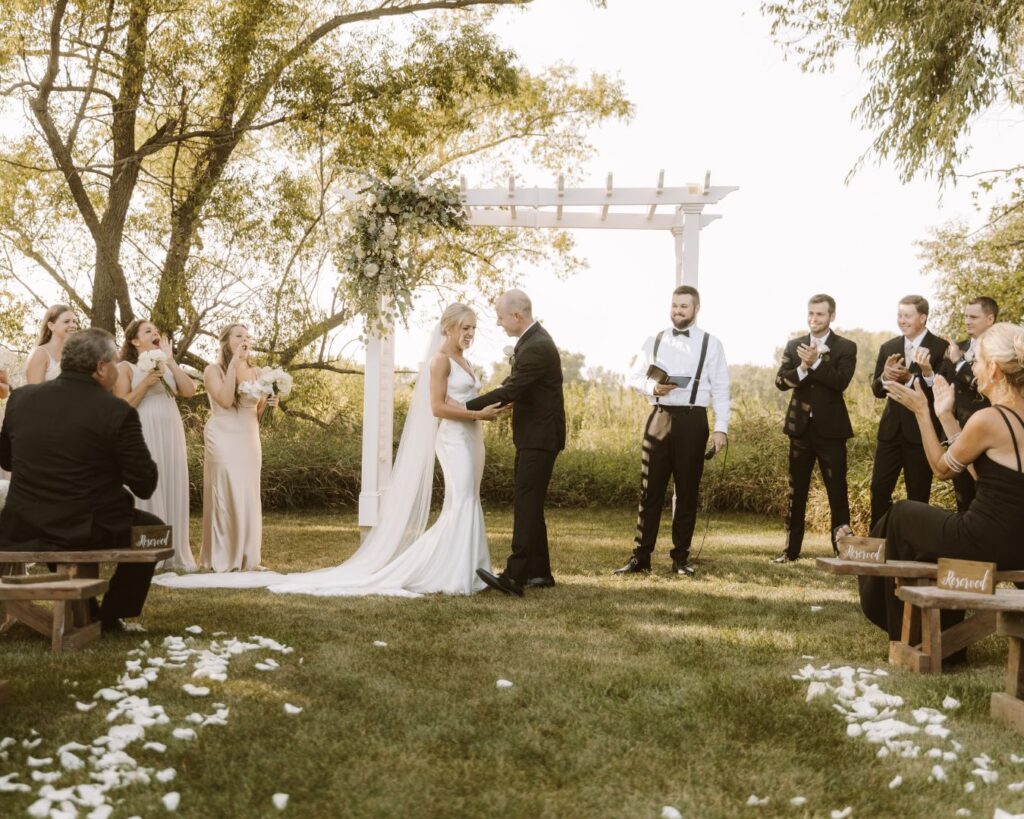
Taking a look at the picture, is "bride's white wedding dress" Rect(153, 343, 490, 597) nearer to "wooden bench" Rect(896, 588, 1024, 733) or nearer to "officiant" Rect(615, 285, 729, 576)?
"officiant" Rect(615, 285, 729, 576)

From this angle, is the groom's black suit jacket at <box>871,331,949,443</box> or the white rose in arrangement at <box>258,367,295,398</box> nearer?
the groom's black suit jacket at <box>871,331,949,443</box>

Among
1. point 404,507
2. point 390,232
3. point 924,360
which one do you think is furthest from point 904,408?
point 390,232

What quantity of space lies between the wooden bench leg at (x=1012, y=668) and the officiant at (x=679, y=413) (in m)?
3.33

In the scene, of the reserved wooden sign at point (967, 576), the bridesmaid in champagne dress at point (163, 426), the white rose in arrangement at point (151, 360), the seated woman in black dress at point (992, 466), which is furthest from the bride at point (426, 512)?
the reserved wooden sign at point (967, 576)

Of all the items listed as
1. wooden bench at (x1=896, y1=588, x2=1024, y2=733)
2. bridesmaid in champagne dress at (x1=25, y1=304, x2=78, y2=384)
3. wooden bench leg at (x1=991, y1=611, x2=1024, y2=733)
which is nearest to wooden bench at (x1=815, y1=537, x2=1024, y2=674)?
wooden bench at (x1=896, y1=588, x2=1024, y2=733)

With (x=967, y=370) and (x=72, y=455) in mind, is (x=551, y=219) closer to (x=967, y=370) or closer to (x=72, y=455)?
(x=967, y=370)

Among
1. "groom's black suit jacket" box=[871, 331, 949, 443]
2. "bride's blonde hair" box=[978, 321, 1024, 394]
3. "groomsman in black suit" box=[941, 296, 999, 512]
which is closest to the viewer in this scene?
"bride's blonde hair" box=[978, 321, 1024, 394]

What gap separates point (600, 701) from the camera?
151 inches

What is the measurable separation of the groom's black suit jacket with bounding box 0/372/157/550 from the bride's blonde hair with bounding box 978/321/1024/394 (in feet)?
12.7

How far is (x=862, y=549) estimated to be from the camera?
15.0ft

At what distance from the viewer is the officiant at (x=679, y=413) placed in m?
7.12

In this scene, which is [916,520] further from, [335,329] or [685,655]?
[335,329]

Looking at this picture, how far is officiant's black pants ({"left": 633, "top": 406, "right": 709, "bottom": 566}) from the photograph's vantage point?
7117 millimetres

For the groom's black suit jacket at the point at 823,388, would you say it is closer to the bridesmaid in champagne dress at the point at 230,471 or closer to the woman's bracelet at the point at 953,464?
the woman's bracelet at the point at 953,464
